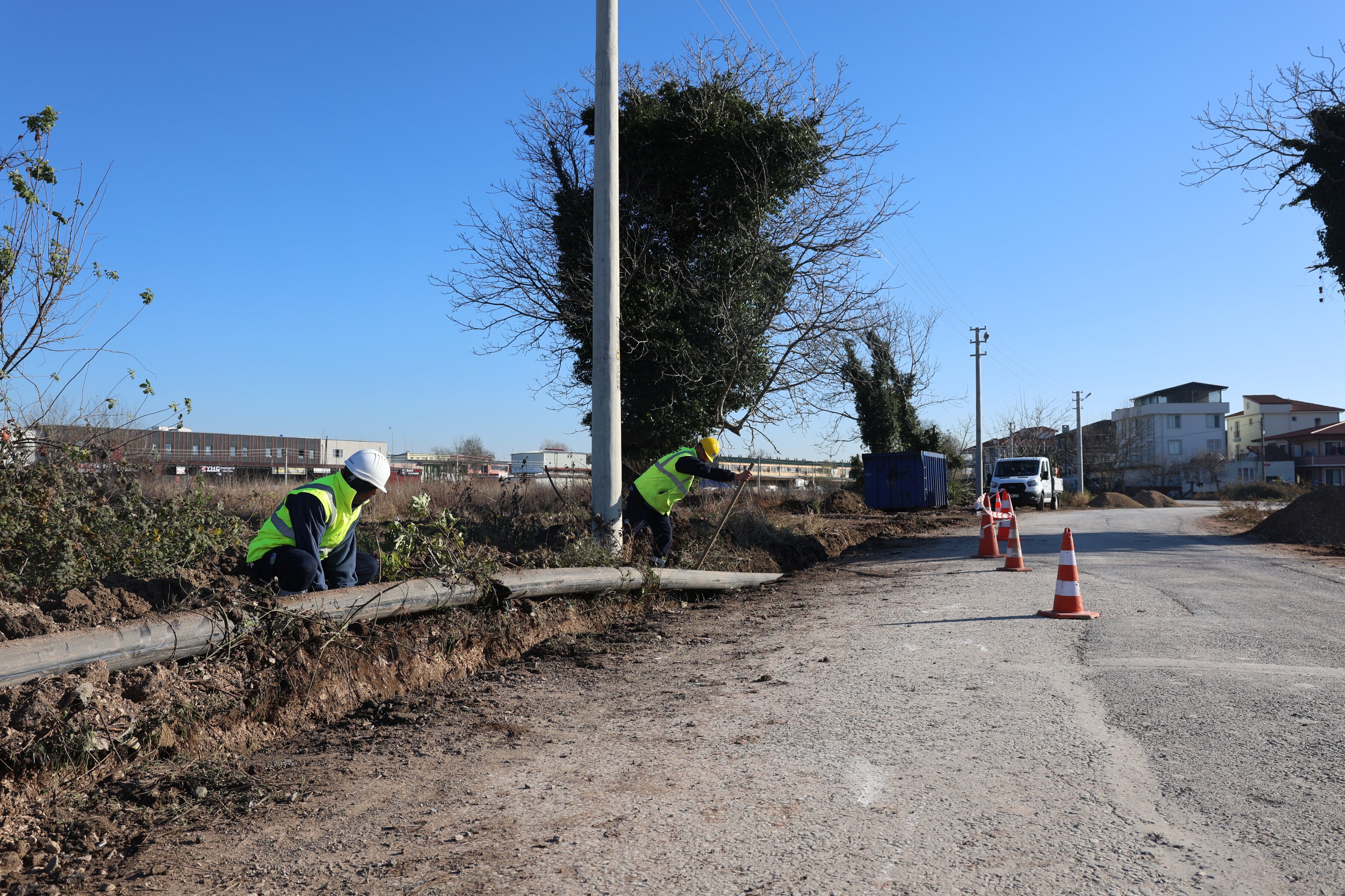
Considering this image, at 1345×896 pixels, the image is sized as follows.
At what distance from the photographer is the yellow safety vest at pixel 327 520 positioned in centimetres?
Answer: 514

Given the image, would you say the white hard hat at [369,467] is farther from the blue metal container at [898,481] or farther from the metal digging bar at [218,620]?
the blue metal container at [898,481]

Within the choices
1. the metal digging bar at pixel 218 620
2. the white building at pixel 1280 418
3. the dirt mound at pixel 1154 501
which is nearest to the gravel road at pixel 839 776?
the metal digging bar at pixel 218 620

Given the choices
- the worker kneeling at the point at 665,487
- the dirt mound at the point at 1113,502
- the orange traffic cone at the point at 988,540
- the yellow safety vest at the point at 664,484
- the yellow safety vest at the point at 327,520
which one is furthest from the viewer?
the dirt mound at the point at 1113,502

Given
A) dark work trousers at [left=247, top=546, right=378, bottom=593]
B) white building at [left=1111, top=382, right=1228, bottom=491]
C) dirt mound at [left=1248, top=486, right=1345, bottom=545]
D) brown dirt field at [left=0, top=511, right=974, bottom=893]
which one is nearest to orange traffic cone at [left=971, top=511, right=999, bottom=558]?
dirt mound at [left=1248, top=486, right=1345, bottom=545]

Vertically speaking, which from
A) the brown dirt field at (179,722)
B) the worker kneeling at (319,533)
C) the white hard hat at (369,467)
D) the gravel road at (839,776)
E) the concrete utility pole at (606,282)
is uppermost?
the concrete utility pole at (606,282)

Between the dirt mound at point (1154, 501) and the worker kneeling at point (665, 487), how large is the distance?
129 feet

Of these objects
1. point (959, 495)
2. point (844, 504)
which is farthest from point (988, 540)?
point (959, 495)

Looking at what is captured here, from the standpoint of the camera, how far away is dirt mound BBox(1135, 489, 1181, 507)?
139 ft

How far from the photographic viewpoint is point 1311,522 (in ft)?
58.3

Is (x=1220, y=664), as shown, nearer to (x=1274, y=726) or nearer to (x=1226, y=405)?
(x=1274, y=726)

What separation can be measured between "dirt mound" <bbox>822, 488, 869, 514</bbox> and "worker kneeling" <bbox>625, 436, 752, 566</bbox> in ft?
59.4

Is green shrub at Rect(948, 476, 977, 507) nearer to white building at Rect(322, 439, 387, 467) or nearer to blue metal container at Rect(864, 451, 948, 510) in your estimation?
blue metal container at Rect(864, 451, 948, 510)

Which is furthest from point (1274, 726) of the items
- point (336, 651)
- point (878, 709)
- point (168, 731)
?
point (168, 731)

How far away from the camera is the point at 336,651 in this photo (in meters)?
4.70
